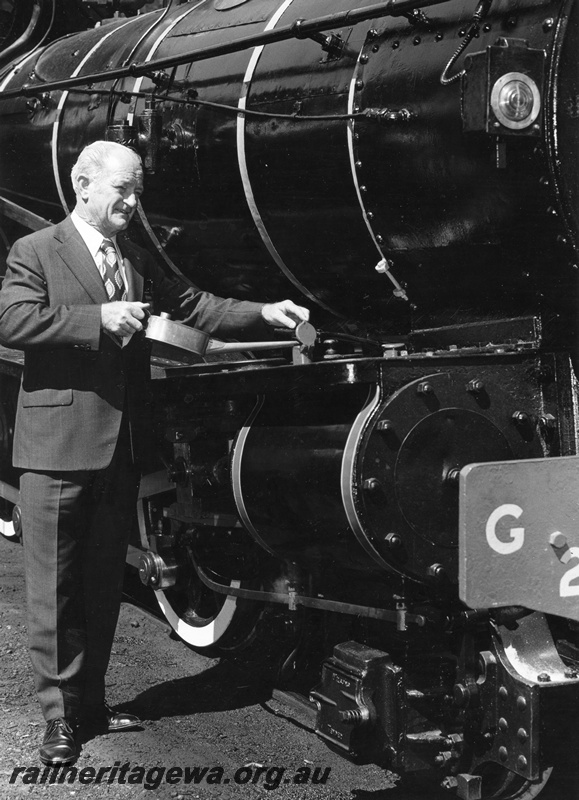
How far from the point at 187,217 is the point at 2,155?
1516 millimetres

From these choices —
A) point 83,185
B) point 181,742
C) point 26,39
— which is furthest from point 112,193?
point 26,39

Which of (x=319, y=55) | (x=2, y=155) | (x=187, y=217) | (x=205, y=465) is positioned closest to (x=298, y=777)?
(x=205, y=465)

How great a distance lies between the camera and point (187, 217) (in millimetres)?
3730

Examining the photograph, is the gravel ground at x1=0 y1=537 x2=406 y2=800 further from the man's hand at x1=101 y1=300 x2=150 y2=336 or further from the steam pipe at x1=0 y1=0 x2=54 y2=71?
the steam pipe at x1=0 y1=0 x2=54 y2=71

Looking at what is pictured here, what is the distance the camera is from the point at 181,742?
3.49 meters

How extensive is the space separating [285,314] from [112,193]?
0.63 metres

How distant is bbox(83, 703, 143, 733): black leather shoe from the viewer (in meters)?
3.50

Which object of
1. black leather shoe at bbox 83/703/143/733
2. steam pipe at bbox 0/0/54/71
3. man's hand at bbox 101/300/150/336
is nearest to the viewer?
man's hand at bbox 101/300/150/336

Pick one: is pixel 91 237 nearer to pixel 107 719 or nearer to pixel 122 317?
pixel 122 317

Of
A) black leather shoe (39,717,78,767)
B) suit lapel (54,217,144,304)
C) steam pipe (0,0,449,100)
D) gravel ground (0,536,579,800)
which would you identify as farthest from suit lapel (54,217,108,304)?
gravel ground (0,536,579,800)

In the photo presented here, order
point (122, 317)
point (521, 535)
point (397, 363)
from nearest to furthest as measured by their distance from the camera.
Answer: point (521, 535)
point (397, 363)
point (122, 317)

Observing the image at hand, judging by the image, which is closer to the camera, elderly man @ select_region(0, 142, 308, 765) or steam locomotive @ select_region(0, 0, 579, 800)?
steam locomotive @ select_region(0, 0, 579, 800)

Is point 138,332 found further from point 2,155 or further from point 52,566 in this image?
point 2,155

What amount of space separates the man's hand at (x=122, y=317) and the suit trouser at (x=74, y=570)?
427mm
